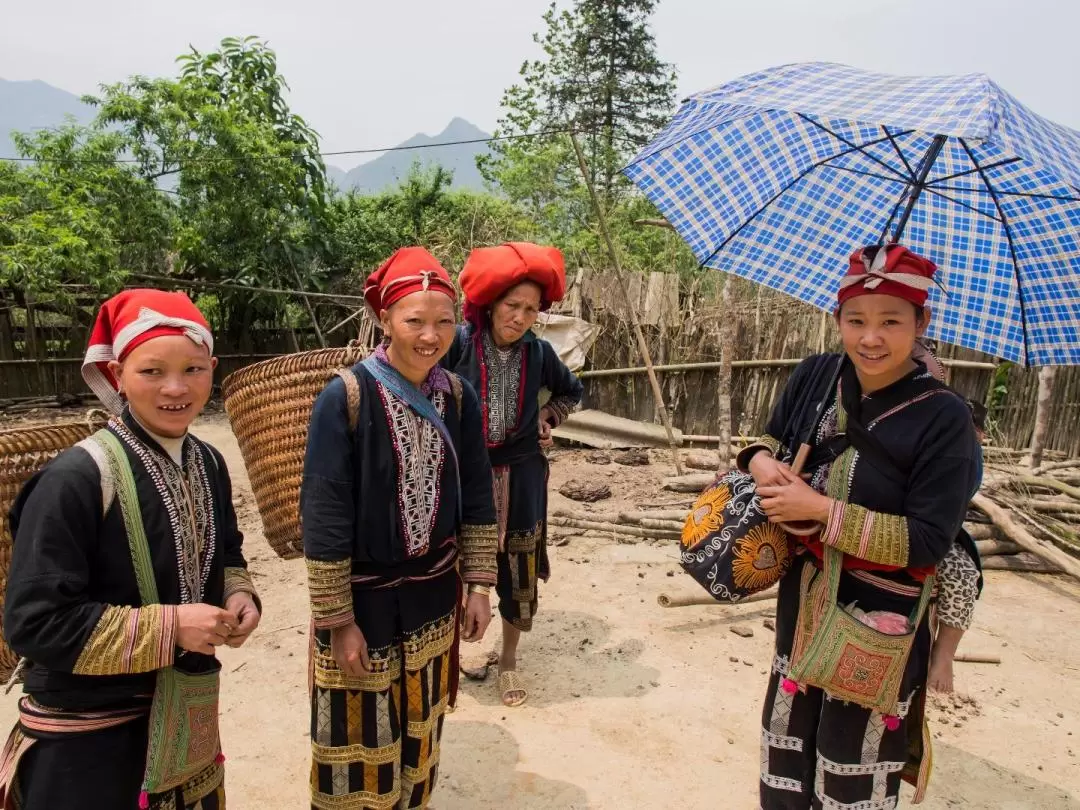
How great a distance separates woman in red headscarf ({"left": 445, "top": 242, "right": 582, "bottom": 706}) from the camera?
2770mm

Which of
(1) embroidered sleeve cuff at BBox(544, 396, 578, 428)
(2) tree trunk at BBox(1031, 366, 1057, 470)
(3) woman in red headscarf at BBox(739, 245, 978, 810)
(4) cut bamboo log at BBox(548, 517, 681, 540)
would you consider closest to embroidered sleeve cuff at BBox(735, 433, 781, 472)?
(3) woman in red headscarf at BBox(739, 245, 978, 810)

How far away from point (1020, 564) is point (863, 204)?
3.87m

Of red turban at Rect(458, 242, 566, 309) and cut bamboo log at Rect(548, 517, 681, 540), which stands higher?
red turban at Rect(458, 242, 566, 309)

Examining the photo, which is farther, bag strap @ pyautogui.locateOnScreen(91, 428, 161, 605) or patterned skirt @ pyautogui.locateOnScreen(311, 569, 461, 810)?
patterned skirt @ pyautogui.locateOnScreen(311, 569, 461, 810)

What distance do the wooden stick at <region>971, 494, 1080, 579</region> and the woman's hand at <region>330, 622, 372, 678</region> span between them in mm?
4856

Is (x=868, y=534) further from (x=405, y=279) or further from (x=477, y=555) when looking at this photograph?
(x=405, y=279)

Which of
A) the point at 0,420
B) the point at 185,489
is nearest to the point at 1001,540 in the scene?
the point at 185,489

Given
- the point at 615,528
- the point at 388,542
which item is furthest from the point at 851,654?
the point at 615,528

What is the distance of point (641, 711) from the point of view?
126 inches

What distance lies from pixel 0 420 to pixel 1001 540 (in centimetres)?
1179

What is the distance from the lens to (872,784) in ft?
6.31

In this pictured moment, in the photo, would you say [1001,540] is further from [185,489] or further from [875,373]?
[185,489]

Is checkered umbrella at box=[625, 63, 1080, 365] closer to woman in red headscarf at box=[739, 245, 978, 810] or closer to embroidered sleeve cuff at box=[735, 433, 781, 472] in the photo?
woman in red headscarf at box=[739, 245, 978, 810]

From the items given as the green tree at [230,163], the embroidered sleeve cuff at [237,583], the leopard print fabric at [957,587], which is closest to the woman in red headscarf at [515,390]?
the embroidered sleeve cuff at [237,583]
